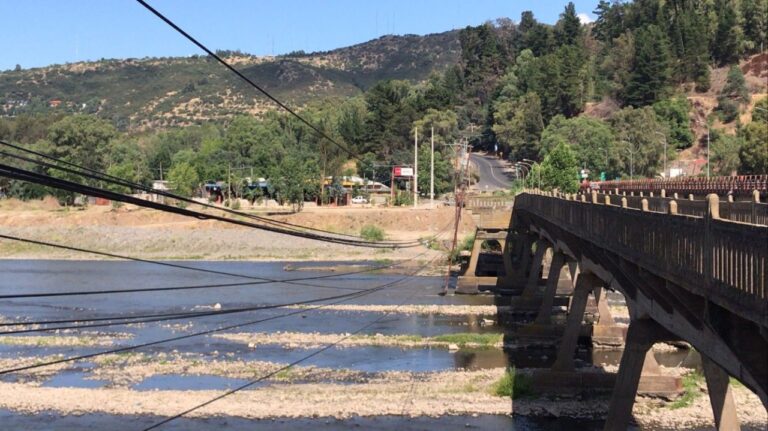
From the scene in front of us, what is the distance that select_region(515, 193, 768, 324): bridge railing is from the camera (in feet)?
31.8

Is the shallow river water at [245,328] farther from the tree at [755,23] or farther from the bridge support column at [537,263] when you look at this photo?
the tree at [755,23]

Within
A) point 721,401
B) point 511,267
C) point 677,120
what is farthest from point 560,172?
A: point 721,401

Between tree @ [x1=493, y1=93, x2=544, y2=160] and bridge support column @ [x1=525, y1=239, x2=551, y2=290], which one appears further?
tree @ [x1=493, y1=93, x2=544, y2=160]

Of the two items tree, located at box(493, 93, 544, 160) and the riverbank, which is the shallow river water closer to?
the riverbank

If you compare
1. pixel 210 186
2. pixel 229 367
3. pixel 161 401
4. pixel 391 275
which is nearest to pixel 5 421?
pixel 161 401

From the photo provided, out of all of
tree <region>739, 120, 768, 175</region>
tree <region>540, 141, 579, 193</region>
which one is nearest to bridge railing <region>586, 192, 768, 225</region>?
tree <region>540, 141, 579, 193</region>

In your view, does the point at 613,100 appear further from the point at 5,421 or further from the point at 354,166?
the point at 5,421

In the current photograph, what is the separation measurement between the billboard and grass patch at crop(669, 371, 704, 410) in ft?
346

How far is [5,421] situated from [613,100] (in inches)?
6101

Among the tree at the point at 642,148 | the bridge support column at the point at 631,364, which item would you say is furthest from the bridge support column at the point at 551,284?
the tree at the point at 642,148

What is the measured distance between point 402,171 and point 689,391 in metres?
110

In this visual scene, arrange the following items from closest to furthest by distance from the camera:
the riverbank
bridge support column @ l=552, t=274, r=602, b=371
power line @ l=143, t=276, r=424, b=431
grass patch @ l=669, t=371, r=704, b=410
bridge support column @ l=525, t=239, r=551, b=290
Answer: power line @ l=143, t=276, r=424, b=431 → grass patch @ l=669, t=371, r=704, b=410 → bridge support column @ l=552, t=274, r=602, b=371 → bridge support column @ l=525, t=239, r=551, b=290 → the riverbank

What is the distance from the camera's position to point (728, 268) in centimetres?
1062

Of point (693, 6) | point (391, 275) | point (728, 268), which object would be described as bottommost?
point (391, 275)
